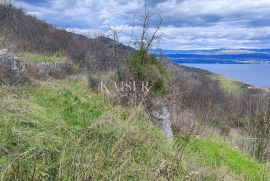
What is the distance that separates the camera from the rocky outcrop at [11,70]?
32.8 ft

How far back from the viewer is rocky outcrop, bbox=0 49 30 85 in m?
10.0

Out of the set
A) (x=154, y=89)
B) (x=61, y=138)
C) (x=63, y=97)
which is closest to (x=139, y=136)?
(x=61, y=138)

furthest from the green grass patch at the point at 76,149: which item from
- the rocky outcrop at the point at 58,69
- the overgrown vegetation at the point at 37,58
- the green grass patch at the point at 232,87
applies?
the green grass patch at the point at 232,87

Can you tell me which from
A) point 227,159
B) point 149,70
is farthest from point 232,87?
point 227,159

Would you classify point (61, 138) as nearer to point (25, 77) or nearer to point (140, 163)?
point (140, 163)

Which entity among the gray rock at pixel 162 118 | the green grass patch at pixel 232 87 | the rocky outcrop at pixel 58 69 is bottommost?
the green grass patch at pixel 232 87

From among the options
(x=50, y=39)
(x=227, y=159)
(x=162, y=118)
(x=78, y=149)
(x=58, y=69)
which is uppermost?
(x=50, y=39)

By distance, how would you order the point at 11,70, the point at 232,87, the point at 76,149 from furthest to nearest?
1. the point at 232,87
2. the point at 11,70
3. the point at 76,149

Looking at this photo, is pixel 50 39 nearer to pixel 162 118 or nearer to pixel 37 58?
pixel 37 58

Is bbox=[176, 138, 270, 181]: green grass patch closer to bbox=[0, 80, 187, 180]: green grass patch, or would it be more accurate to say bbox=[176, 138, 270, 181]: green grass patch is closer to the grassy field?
the grassy field

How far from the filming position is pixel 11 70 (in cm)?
1037

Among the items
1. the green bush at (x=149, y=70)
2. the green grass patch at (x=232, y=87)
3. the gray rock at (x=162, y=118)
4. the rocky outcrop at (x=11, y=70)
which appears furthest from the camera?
the green grass patch at (x=232, y=87)

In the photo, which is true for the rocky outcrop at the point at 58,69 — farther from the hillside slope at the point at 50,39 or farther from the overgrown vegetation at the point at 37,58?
the hillside slope at the point at 50,39

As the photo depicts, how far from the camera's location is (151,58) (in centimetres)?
1288
